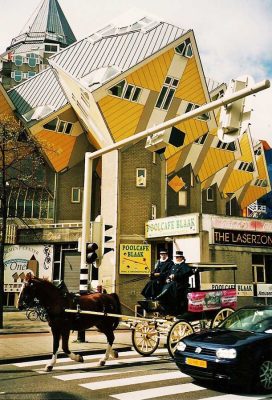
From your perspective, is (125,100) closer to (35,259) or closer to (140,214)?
(140,214)

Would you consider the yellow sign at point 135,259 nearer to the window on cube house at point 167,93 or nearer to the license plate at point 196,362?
the window on cube house at point 167,93

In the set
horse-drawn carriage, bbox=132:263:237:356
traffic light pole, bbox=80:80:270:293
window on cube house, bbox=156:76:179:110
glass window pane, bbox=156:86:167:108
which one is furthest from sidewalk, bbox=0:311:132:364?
window on cube house, bbox=156:76:179:110

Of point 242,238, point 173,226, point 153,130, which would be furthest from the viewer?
point 173,226

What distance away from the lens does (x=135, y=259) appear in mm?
28422

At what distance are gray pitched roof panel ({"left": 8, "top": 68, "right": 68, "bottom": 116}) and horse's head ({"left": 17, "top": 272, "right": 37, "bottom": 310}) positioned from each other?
Result: 2680cm

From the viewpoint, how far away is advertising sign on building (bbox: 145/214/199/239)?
25.0 meters

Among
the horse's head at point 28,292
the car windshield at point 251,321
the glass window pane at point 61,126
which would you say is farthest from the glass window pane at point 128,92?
the car windshield at point 251,321

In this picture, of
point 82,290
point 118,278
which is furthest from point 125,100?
point 82,290

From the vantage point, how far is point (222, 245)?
24.6 meters

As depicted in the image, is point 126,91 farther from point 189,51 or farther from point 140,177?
point 189,51

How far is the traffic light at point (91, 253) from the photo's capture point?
13.5 metres

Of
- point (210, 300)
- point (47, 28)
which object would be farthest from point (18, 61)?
point (210, 300)

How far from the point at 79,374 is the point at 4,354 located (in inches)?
131

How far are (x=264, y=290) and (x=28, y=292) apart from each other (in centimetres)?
1843
